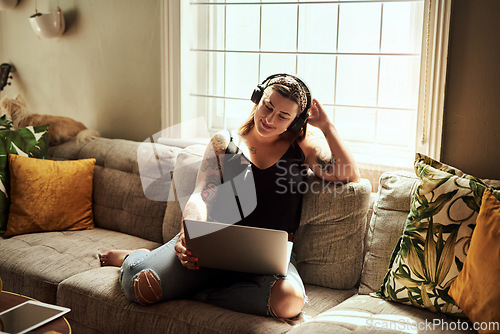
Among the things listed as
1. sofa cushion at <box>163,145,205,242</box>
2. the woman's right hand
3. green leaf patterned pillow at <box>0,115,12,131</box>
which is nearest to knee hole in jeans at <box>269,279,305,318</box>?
the woman's right hand

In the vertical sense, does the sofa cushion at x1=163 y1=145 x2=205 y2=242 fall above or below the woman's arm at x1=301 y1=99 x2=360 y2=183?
below

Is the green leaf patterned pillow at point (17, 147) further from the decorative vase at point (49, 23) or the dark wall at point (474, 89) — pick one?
the dark wall at point (474, 89)

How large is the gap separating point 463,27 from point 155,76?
1750 mm

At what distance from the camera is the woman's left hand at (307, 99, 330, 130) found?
2.21m

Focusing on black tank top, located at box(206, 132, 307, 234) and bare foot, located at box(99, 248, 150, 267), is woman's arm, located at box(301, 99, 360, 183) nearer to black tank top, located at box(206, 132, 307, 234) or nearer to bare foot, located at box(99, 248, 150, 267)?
black tank top, located at box(206, 132, 307, 234)

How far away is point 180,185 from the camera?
253 cm

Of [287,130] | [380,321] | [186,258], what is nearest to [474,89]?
[287,130]

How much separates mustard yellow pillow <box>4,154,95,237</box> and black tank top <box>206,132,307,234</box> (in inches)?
37.1

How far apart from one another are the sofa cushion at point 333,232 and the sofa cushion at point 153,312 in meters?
0.06

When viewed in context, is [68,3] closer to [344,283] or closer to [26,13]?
[26,13]

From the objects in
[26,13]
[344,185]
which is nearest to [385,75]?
[344,185]

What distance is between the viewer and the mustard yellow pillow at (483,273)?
1.58 m

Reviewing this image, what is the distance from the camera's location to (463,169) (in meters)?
2.27

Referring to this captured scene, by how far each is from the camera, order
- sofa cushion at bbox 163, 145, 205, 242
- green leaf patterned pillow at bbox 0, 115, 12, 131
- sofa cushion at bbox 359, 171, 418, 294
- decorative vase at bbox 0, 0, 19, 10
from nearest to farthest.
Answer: sofa cushion at bbox 359, 171, 418, 294, sofa cushion at bbox 163, 145, 205, 242, green leaf patterned pillow at bbox 0, 115, 12, 131, decorative vase at bbox 0, 0, 19, 10
